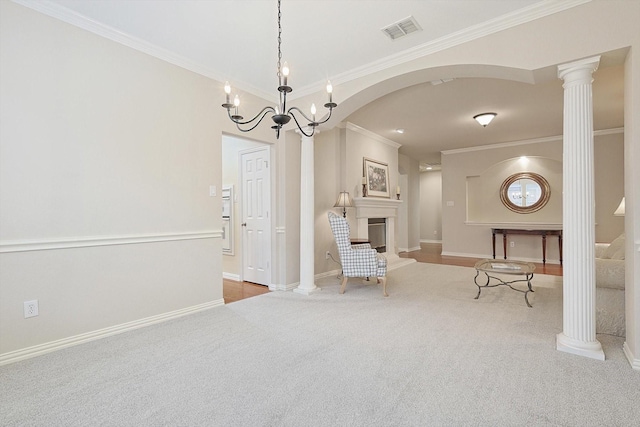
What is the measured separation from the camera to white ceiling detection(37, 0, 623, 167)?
2.48m

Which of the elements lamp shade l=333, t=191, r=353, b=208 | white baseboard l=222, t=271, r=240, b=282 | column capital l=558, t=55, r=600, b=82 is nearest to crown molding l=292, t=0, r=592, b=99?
column capital l=558, t=55, r=600, b=82

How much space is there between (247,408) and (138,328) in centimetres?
182

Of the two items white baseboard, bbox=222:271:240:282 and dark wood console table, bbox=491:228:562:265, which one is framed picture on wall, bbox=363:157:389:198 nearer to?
dark wood console table, bbox=491:228:562:265

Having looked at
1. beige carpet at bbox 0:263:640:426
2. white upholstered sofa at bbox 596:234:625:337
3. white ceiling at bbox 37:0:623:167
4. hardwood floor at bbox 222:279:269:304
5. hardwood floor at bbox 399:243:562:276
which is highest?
white ceiling at bbox 37:0:623:167

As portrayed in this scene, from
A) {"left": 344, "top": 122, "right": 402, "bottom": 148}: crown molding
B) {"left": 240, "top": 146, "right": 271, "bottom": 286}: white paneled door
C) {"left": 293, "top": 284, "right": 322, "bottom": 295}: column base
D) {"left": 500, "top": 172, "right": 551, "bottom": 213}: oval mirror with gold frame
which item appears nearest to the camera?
{"left": 293, "top": 284, "right": 322, "bottom": 295}: column base

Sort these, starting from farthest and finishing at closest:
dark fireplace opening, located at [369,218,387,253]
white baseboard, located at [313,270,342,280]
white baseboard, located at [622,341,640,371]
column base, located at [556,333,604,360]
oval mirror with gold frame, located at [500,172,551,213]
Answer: oval mirror with gold frame, located at [500,172,551,213], dark fireplace opening, located at [369,218,387,253], white baseboard, located at [313,270,342,280], column base, located at [556,333,604,360], white baseboard, located at [622,341,640,371]

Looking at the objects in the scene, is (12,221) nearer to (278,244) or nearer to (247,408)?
(247,408)

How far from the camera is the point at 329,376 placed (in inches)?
79.0

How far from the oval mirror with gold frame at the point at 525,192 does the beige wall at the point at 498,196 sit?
112mm

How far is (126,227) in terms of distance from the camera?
114 inches

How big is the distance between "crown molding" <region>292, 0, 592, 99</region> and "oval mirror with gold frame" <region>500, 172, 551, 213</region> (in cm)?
546

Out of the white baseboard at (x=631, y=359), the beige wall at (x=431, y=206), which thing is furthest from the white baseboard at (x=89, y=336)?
the beige wall at (x=431, y=206)

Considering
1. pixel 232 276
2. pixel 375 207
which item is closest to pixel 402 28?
pixel 375 207

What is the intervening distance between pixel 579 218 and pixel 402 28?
2194 millimetres
